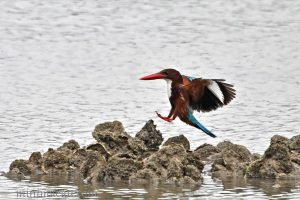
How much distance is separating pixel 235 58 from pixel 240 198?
1306 cm

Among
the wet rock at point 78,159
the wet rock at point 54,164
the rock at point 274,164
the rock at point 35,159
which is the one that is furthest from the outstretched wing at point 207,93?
the rock at point 35,159

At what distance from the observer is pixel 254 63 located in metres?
24.8

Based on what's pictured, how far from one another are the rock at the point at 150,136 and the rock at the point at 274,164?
5.29ft

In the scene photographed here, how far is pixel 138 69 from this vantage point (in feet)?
78.5

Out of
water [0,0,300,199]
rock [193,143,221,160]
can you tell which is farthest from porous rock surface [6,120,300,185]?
water [0,0,300,199]

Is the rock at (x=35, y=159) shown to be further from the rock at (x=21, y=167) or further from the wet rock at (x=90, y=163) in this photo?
the wet rock at (x=90, y=163)

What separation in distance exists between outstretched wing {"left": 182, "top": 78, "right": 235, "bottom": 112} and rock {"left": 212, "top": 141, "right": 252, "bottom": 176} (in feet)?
2.39

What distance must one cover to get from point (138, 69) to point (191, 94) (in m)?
9.99

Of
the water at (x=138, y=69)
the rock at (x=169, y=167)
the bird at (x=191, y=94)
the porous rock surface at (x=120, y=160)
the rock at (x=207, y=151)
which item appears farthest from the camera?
the water at (x=138, y=69)

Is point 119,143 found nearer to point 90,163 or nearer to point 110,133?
point 110,133

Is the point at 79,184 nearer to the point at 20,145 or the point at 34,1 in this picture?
the point at 20,145

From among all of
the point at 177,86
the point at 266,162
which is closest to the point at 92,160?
the point at 177,86

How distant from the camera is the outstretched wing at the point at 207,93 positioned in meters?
13.8

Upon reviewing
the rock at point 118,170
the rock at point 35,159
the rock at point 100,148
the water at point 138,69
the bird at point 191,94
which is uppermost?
the water at point 138,69
